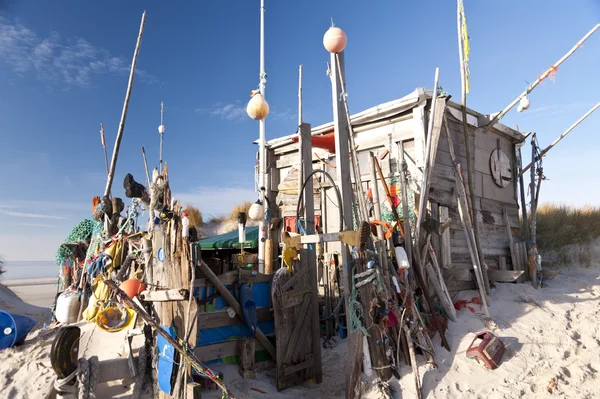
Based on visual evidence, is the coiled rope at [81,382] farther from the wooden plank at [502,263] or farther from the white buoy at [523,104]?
the white buoy at [523,104]

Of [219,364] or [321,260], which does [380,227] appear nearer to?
[219,364]

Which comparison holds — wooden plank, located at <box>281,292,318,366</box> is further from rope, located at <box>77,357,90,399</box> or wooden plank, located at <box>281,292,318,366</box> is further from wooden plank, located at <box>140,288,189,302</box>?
rope, located at <box>77,357,90,399</box>

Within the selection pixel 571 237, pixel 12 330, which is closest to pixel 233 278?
pixel 12 330

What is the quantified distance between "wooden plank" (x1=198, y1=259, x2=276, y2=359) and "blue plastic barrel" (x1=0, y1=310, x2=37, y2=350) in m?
4.15

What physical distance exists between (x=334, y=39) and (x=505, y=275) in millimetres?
6173

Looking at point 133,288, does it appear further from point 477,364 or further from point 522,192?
point 522,192

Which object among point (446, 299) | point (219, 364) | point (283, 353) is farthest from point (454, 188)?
point (219, 364)

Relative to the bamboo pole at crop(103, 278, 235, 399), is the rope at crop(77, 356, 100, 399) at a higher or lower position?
lower

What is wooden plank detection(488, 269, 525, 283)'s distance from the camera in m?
8.56

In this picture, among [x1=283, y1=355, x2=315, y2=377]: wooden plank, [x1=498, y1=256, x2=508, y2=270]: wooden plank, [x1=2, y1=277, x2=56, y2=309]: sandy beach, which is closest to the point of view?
[x1=283, y1=355, x2=315, y2=377]: wooden plank

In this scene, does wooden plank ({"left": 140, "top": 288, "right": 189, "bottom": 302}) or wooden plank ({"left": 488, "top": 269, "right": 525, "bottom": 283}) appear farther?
wooden plank ({"left": 488, "top": 269, "right": 525, "bottom": 283})

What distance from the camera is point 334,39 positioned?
6355 millimetres

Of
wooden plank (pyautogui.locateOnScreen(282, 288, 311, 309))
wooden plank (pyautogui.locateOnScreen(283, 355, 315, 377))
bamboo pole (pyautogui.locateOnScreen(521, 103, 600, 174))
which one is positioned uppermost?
bamboo pole (pyautogui.locateOnScreen(521, 103, 600, 174))

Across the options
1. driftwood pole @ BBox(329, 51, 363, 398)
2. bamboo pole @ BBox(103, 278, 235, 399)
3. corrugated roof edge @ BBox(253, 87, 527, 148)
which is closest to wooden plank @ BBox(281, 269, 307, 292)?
driftwood pole @ BBox(329, 51, 363, 398)
